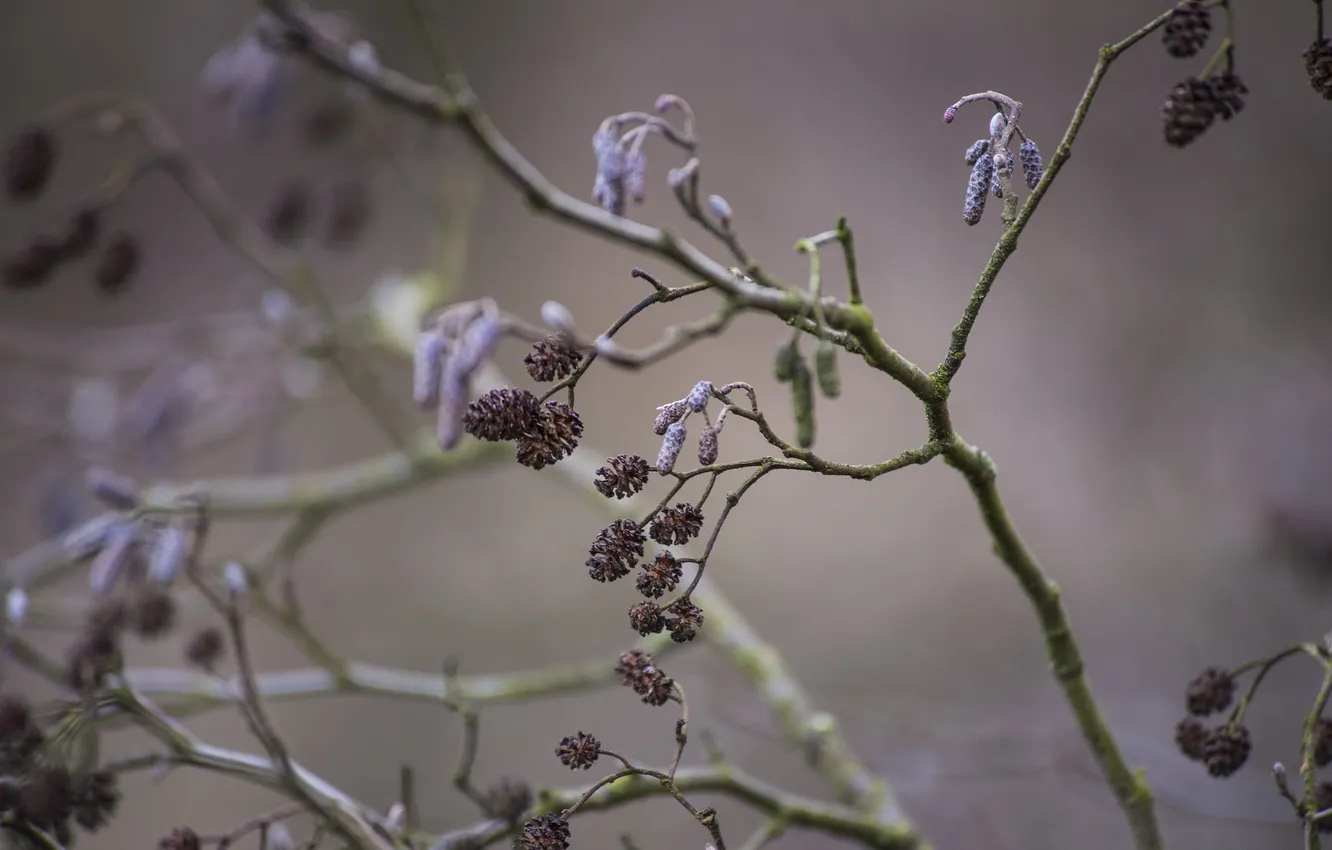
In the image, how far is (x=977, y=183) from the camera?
383mm

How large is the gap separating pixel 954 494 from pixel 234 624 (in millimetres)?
933

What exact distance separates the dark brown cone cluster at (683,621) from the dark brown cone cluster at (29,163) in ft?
1.94

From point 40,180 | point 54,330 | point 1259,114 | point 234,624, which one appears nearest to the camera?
point 234,624

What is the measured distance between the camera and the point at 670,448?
14.1 inches

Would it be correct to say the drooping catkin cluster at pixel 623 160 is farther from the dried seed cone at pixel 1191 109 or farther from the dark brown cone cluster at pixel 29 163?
the dark brown cone cluster at pixel 29 163

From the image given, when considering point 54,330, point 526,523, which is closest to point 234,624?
point 526,523

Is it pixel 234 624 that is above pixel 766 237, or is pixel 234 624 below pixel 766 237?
below

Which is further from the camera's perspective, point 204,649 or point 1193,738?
point 204,649

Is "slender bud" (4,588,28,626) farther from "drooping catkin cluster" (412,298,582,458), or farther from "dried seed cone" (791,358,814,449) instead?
"dried seed cone" (791,358,814,449)

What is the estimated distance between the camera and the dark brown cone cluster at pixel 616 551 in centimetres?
37

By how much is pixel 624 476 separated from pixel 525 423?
4 cm

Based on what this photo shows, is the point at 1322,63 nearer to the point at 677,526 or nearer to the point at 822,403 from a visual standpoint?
the point at 677,526

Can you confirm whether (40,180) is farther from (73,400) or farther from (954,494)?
(954,494)

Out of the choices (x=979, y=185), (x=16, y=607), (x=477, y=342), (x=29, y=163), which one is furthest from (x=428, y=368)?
(x=29, y=163)
